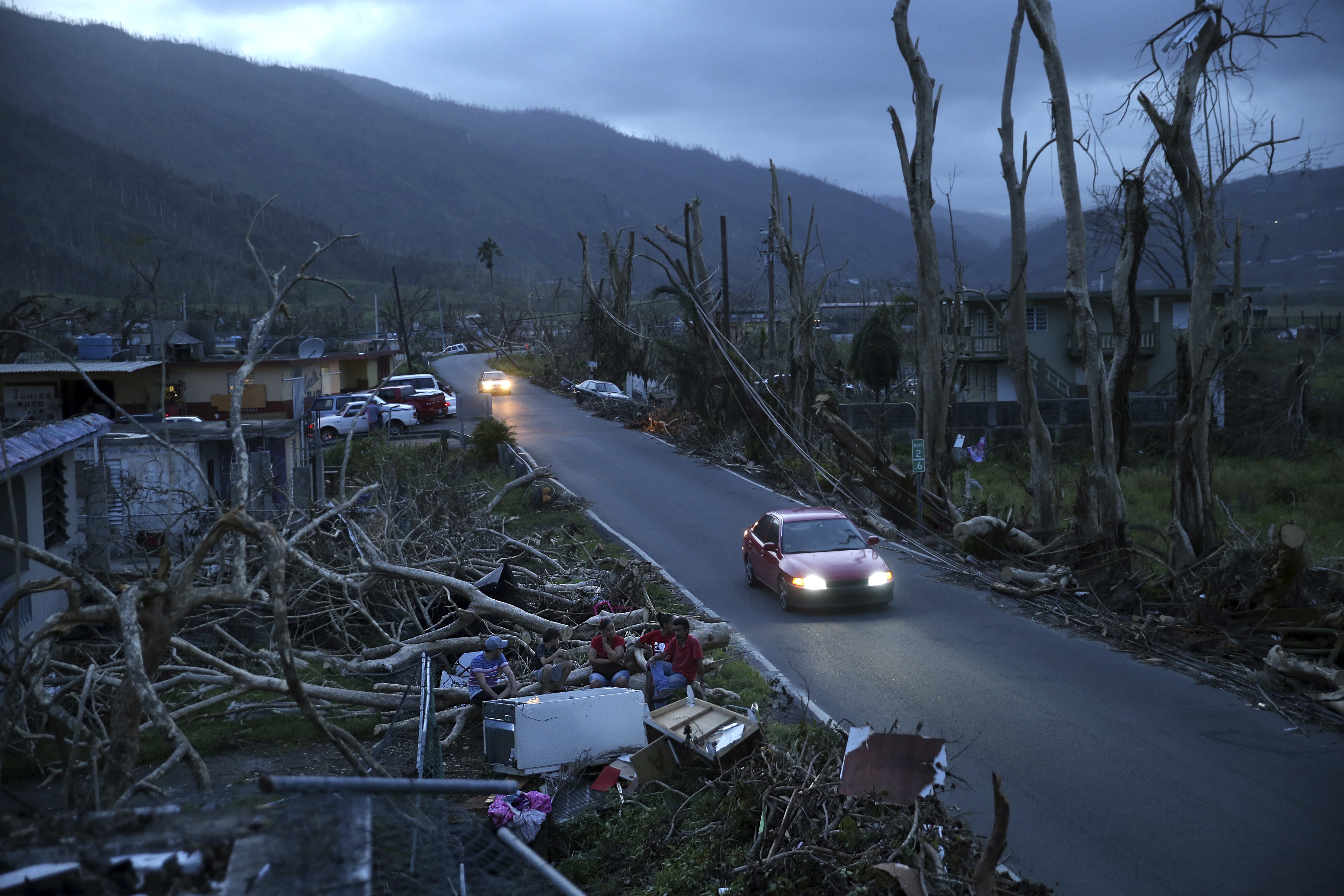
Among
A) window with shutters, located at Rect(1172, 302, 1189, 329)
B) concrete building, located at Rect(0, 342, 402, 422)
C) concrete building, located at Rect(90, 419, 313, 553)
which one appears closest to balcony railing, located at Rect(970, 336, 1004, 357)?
window with shutters, located at Rect(1172, 302, 1189, 329)

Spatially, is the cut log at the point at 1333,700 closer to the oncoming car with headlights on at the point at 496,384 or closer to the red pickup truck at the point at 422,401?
the red pickup truck at the point at 422,401

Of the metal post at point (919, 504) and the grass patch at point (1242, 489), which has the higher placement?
the metal post at point (919, 504)

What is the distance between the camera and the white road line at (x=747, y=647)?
10.9 metres

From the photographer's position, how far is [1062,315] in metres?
45.2

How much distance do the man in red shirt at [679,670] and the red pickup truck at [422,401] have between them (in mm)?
33590

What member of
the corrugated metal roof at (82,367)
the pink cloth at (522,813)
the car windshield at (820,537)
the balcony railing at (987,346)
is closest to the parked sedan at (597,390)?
the balcony railing at (987,346)

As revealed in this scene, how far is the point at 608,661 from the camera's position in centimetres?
1154

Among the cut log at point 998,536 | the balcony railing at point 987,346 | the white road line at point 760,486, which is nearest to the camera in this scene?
the cut log at point 998,536

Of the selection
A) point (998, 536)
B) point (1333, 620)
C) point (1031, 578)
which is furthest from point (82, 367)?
point (1333, 620)

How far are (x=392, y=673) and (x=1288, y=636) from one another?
11516 mm

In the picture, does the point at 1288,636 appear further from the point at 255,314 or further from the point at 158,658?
the point at 255,314

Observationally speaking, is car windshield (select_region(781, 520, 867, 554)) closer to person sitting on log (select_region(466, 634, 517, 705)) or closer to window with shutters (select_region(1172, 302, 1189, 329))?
person sitting on log (select_region(466, 634, 517, 705))

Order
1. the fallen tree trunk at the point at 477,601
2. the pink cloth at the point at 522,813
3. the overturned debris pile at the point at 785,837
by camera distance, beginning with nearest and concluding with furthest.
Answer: the overturned debris pile at the point at 785,837, the pink cloth at the point at 522,813, the fallen tree trunk at the point at 477,601

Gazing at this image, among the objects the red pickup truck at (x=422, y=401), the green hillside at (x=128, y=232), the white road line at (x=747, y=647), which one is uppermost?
the green hillside at (x=128, y=232)
